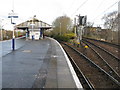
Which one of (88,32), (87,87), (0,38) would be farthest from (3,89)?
(88,32)

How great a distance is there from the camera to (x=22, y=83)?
4016 mm

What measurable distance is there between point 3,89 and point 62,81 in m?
1.97

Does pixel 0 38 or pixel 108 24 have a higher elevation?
pixel 108 24

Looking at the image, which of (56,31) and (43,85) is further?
(56,31)

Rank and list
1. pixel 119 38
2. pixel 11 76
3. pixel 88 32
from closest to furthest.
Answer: pixel 11 76 → pixel 119 38 → pixel 88 32

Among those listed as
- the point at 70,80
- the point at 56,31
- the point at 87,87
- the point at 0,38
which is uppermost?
the point at 56,31

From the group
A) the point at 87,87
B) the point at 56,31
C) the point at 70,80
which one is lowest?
the point at 87,87

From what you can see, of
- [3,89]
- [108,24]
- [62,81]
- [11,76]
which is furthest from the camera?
[108,24]

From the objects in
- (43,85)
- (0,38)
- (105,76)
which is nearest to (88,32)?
(0,38)

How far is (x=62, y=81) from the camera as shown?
14.1 feet

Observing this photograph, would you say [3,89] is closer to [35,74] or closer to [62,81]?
[35,74]

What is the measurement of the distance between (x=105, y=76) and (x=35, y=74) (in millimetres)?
3633

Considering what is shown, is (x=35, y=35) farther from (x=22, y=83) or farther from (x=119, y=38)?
(x=22, y=83)

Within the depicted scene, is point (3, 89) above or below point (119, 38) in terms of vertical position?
below
